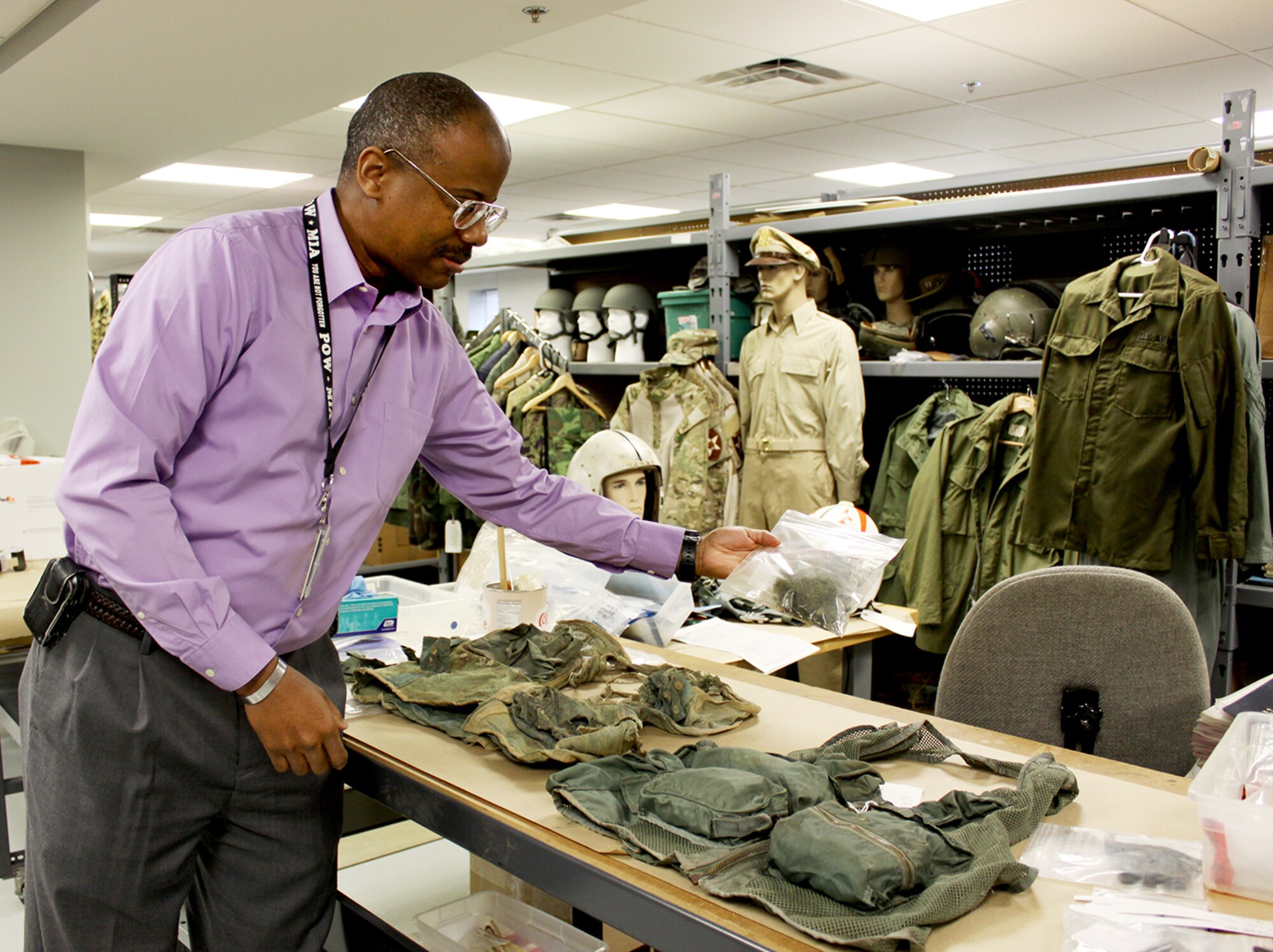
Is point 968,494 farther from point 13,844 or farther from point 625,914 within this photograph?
point 13,844

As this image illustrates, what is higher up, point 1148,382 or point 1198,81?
point 1198,81

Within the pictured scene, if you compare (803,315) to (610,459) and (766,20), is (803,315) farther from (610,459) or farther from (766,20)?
(766,20)

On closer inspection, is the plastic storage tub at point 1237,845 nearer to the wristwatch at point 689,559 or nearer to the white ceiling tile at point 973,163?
the wristwatch at point 689,559

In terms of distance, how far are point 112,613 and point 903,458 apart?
3.67 m

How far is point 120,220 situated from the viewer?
12250mm

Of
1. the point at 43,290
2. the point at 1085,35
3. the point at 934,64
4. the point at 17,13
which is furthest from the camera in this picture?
the point at 934,64

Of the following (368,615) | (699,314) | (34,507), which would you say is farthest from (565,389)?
(368,615)

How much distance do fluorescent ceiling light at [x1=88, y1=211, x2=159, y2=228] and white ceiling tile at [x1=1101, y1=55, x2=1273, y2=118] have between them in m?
10.2

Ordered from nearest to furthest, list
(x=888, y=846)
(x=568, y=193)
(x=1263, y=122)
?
(x=888, y=846), (x=1263, y=122), (x=568, y=193)

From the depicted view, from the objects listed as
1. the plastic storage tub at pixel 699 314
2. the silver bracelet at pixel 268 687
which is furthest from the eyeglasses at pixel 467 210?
the plastic storage tub at pixel 699 314

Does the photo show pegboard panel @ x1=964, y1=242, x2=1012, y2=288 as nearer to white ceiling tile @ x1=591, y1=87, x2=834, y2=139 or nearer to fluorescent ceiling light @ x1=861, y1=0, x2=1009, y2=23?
fluorescent ceiling light @ x1=861, y1=0, x2=1009, y2=23

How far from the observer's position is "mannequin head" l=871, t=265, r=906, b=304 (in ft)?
15.3

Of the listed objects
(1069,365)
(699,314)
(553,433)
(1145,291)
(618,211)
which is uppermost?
(618,211)

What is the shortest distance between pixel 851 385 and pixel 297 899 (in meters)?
3.31
